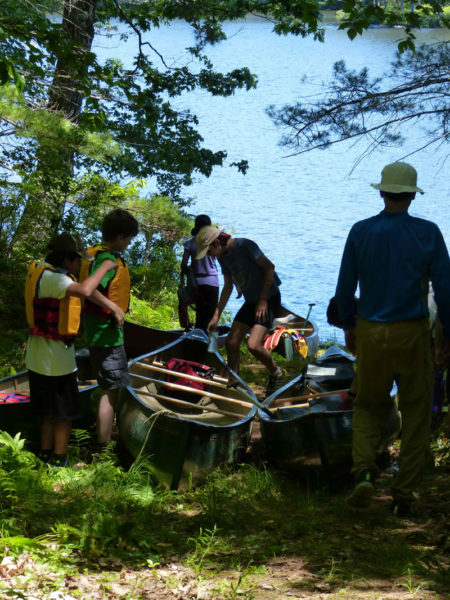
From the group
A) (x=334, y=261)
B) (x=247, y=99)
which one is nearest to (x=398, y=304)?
(x=334, y=261)

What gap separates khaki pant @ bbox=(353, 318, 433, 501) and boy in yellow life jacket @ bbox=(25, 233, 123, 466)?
6.30 ft

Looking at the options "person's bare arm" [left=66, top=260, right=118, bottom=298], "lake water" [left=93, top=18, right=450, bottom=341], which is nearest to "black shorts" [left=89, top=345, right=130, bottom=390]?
"person's bare arm" [left=66, top=260, right=118, bottom=298]

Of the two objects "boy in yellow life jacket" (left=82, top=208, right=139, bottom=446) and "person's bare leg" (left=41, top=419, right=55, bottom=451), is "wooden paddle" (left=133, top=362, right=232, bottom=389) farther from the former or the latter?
"person's bare leg" (left=41, top=419, right=55, bottom=451)

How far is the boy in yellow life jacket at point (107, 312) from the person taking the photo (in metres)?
5.37

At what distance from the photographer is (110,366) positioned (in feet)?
18.2

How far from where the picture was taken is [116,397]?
18.9 feet

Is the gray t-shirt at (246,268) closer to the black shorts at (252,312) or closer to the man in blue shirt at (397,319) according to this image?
the black shorts at (252,312)

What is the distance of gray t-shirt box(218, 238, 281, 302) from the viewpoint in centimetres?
659

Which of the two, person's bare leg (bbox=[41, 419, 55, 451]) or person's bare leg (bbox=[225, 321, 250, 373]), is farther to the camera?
person's bare leg (bbox=[225, 321, 250, 373])

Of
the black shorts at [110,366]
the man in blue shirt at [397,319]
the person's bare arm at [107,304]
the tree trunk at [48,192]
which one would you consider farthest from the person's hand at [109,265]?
the tree trunk at [48,192]

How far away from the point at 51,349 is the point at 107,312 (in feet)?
1.66

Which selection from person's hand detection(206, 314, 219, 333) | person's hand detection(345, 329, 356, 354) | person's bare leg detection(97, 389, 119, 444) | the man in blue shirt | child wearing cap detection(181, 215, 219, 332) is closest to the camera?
the man in blue shirt

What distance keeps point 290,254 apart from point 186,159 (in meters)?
13.3

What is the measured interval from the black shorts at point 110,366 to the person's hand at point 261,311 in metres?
1.61
